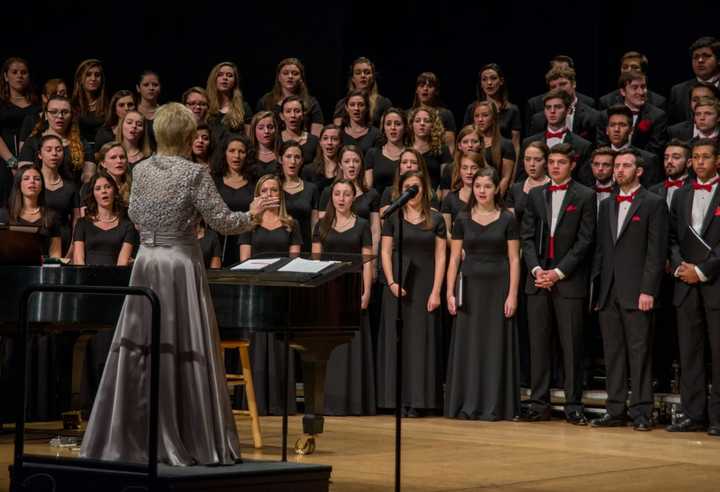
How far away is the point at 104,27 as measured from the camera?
1135 cm

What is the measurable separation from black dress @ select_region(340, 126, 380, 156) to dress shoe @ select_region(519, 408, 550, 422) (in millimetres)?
2192

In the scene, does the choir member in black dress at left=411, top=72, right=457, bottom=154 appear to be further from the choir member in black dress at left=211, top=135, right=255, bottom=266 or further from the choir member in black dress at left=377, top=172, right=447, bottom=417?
the choir member in black dress at left=211, top=135, right=255, bottom=266

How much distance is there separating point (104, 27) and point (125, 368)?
7.01 metres

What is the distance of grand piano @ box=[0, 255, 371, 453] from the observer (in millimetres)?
5961

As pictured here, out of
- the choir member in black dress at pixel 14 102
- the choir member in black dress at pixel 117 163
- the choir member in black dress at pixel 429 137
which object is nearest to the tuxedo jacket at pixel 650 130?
the choir member in black dress at pixel 429 137

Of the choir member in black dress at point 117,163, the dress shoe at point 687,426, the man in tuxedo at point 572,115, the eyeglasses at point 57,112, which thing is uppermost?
the man in tuxedo at point 572,115

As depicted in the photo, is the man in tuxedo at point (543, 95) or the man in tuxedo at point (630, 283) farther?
the man in tuxedo at point (543, 95)

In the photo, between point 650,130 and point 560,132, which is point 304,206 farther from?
point 650,130

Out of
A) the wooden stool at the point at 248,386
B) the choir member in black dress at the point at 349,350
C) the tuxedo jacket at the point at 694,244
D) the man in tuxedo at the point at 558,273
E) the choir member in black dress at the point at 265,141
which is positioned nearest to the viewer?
the wooden stool at the point at 248,386

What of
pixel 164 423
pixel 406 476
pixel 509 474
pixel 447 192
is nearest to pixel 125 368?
pixel 164 423

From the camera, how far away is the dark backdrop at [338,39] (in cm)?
1089

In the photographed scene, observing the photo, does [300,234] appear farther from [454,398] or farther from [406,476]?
[406,476]

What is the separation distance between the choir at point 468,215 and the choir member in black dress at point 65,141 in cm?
1

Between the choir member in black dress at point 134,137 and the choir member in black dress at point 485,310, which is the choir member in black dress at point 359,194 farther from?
the choir member in black dress at point 134,137
